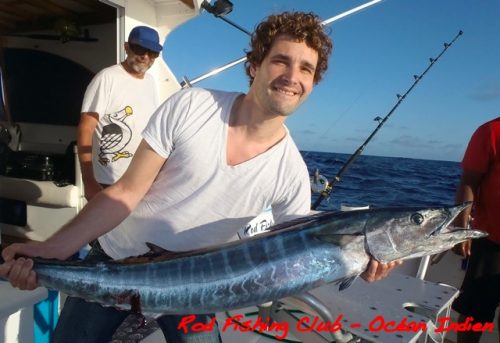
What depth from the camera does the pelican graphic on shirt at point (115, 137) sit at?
3615mm

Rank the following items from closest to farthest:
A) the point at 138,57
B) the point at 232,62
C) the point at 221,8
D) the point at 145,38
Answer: the point at 145,38 < the point at 138,57 < the point at 221,8 < the point at 232,62

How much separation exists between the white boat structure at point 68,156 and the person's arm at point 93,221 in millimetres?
195

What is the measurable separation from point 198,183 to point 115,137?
201cm

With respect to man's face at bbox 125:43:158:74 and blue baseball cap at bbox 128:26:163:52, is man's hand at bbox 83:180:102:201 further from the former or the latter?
blue baseball cap at bbox 128:26:163:52

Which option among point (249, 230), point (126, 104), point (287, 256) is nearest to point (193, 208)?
point (287, 256)

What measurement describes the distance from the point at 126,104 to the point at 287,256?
8.55 feet

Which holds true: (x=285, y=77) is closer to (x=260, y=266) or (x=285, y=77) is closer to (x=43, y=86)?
(x=260, y=266)

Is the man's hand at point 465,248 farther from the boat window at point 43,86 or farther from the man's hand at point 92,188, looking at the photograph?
the boat window at point 43,86

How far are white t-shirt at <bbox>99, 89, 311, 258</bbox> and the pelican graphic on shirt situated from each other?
169 cm

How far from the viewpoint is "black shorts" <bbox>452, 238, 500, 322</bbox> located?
3193mm

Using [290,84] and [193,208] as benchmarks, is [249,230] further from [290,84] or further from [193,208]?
[290,84]

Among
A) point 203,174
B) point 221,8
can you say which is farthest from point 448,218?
point 221,8

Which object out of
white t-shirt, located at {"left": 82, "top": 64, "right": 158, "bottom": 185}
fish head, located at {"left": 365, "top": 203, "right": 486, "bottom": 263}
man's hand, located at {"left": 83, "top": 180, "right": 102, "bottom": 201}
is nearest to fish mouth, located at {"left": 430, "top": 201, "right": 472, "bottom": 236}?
fish head, located at {"left": 365, "top": 203, "right": 486, "bottom": 263}

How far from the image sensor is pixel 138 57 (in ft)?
12.2
